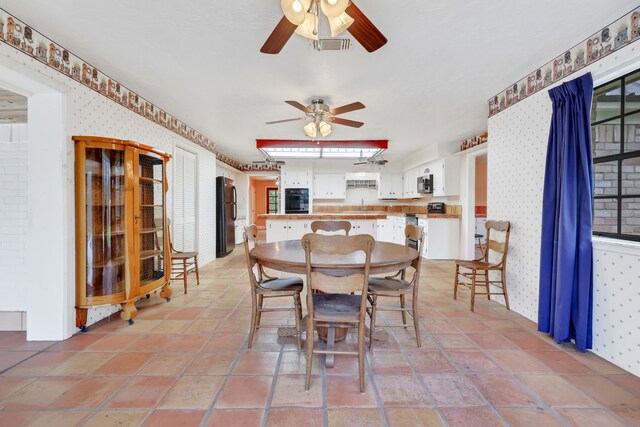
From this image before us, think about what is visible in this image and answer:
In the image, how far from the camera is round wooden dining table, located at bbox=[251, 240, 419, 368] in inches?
67.1

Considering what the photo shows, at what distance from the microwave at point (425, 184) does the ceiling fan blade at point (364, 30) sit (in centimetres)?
458

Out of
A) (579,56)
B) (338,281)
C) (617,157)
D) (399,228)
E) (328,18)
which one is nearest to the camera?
(328,18)

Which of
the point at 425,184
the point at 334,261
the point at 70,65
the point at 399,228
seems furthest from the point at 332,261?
the point at 399,228

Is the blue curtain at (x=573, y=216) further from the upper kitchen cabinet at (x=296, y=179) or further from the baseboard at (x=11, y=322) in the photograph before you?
the upper kitchen cabinet at (x=296, y=179)

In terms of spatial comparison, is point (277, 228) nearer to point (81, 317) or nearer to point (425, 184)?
point (81, 317)

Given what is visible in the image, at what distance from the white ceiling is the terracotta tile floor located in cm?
242

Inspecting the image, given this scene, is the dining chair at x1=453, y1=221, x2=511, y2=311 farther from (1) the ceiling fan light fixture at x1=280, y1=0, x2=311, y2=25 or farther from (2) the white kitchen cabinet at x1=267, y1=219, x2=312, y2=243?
(1) the ceiling fan light fixture at x1=280, y1=0, x2=311, y2=25

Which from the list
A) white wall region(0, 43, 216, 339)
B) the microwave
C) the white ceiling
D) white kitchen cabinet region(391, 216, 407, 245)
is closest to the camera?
the white ceiling

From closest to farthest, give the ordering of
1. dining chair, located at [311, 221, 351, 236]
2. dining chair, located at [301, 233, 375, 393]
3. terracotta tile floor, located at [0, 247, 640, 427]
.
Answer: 1. terracotta tile floor, located at [0, 247, 640, 427]
2. dining chair, located at [301, 233, 375, 393]
3. dining chair, located at [311, 221, 351, 236]

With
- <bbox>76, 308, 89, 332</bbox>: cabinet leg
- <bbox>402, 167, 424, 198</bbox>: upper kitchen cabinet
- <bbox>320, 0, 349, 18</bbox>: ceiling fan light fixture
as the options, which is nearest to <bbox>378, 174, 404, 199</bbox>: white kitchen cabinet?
<bbox>402, 167, 424, 198</bbox>: upper kitchen cabinet

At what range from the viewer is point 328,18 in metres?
1.47

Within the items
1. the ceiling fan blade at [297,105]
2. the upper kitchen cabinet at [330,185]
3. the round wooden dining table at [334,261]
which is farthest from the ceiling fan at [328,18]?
the upper kitchen cabinet at [330,185]

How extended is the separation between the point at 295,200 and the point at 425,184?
323 cm

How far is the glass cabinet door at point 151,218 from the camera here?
2.75 m
